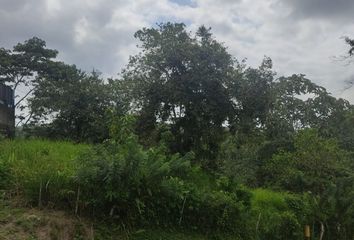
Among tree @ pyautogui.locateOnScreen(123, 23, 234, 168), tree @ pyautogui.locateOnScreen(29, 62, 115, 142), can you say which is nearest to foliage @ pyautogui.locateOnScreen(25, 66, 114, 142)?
tree @ pyautogui.locateOnScreen(29, 62, 115, 142)

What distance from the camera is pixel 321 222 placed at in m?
8.59

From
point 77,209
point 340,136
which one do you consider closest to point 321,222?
point 77,209

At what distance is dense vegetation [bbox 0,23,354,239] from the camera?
274 inches

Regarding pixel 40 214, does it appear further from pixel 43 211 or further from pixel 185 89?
pixel 185 89

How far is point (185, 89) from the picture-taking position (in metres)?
16.5

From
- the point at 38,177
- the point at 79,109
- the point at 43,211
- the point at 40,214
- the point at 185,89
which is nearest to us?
the point at 40,214

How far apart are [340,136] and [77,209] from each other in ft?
88.2

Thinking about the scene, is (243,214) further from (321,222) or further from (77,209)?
(77,209)

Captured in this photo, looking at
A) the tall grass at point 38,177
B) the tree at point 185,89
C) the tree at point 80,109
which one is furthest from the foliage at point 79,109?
the tall grass at point 38,177

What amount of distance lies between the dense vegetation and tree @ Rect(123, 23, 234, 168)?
41 millimetres

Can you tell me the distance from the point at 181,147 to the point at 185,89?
2.13 metres

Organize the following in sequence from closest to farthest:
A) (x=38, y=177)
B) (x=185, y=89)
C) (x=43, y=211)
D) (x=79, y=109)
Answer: (x=43, y=211), (x=38, y=177), (x=185, y=89), (x=79, y=109)

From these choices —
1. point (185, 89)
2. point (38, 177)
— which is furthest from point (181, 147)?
point (38, 177)

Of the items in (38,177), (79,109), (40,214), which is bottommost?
(40,214)
